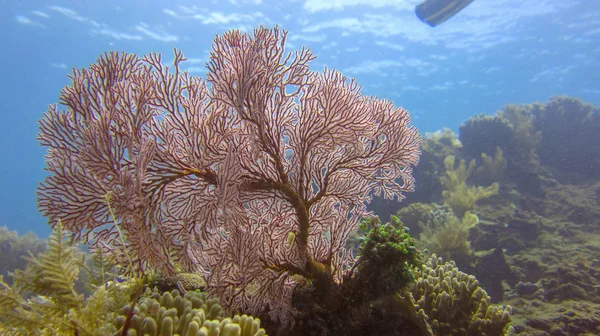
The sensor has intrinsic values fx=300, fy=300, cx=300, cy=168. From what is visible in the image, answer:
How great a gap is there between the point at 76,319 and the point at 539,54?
5259cm

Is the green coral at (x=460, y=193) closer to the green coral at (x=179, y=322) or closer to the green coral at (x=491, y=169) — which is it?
the green coral at (x=491, y=169)

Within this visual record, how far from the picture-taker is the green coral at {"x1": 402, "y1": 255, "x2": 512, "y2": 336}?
429 centimetres

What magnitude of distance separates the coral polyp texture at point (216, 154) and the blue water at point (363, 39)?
1145 inches

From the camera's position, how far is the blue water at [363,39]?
97.2ft

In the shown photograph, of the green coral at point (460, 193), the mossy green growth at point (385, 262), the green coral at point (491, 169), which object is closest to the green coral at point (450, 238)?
the green coral at point (460, 193)

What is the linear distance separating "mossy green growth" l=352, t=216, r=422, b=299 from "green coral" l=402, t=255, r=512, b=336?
573 millimetres

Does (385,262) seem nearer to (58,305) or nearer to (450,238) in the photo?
(58,305)

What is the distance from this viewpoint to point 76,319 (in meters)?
2.31

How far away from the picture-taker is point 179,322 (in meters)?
2.76

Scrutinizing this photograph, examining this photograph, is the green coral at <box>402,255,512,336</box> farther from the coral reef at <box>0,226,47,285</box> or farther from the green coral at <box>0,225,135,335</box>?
the coral reef at <box>0,226,47,285</box>

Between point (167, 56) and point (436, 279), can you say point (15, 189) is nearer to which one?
point (167, 56)

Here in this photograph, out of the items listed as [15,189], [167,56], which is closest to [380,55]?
[167,56]

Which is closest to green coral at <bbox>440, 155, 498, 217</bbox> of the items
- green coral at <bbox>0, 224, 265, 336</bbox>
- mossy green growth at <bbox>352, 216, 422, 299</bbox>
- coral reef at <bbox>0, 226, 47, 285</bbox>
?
mossy green growth at <bbox>352, 216, 422, 299</bbox>

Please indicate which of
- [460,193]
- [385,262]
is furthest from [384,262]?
[460,193]
